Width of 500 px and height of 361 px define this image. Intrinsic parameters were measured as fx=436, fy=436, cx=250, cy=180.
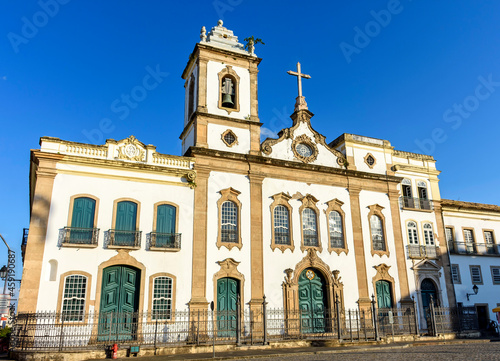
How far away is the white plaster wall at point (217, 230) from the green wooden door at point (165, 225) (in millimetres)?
1794

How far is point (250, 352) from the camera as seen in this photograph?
55.9 feet

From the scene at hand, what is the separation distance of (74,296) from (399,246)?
1809cm

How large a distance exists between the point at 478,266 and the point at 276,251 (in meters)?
15.0

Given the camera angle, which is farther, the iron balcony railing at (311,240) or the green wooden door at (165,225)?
the iron balcony railing at (311,240)

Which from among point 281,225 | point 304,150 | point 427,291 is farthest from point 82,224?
point 427,291

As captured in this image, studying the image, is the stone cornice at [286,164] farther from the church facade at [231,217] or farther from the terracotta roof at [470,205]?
the terracotta roof at [470,205]

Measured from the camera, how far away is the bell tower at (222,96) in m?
23.8

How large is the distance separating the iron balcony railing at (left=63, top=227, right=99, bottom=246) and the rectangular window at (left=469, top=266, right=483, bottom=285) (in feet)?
76.5

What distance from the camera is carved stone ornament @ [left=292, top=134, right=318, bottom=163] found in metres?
25.4

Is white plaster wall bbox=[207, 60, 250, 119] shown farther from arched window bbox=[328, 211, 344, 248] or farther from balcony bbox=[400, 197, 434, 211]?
balcony bbox=[400, 197, 434, 211]

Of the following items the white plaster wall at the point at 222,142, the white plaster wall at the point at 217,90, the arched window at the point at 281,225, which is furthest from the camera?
the white plaster wall at the point at 217,90

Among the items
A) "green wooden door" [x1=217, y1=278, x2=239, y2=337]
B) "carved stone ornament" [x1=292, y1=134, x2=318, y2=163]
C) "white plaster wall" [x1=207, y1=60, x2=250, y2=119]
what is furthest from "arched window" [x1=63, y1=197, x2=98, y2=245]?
"carved stone ornament" [x1=292, y1=134, x2=318, y2=163]

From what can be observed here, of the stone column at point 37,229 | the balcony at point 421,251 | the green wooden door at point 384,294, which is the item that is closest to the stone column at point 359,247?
the green wooden door at point 384,294

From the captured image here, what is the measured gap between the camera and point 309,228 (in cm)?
2422
